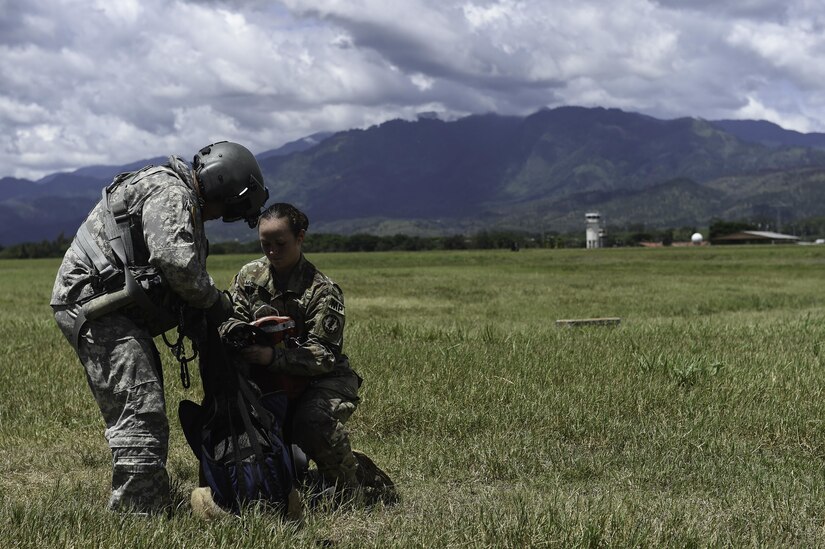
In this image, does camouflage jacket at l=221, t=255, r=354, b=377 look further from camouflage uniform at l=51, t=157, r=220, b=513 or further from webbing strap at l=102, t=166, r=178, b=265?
webbing strap at l=102, t=166, r=178, b=265

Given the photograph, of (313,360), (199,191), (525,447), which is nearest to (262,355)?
(313,360)

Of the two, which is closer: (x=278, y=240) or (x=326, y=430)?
(x=326, y=430)

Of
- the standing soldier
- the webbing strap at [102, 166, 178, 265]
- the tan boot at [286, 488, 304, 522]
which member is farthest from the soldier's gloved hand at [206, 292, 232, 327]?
the tan boot at [286, 488, 304, 522]

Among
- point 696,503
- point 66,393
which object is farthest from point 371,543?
point 66,393

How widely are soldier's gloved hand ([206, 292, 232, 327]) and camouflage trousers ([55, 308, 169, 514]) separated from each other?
421 millimetres

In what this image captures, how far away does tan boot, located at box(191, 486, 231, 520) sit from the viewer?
443cm

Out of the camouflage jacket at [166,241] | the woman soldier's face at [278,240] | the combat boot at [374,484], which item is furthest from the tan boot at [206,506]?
the woman soldier's face at [278,240]

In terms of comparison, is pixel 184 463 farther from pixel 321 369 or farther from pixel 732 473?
pixel 732 473

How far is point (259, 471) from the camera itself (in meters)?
4.50

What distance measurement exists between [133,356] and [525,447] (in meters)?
3.20

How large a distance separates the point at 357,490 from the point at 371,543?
3.20ft

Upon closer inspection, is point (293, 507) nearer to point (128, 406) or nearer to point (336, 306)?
point (128, 406)

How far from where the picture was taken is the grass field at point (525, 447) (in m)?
4.14

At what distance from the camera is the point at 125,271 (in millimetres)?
4410
